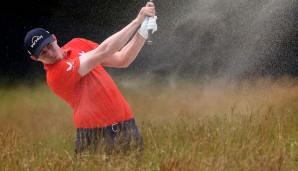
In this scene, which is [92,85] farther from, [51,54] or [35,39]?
[35,39]

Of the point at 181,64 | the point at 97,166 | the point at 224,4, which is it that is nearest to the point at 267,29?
the point at 224,4

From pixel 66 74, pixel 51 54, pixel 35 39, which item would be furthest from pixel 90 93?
pixel 35 39

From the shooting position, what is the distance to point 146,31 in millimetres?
5926

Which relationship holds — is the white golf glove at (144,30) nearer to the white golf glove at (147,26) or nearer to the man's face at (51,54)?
the white golf glove at (147,26)

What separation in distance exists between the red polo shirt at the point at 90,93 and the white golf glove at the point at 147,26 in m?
0.63

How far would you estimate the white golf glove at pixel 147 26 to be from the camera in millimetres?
5777

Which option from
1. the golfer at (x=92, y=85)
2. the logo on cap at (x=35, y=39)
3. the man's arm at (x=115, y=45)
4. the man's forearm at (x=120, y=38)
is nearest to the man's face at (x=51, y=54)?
the golfer at (x=92, y=85)

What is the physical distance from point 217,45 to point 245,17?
2.29 feet

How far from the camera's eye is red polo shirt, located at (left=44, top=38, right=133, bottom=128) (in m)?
6.04

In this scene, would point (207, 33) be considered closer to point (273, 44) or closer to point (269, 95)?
point (273, 44)

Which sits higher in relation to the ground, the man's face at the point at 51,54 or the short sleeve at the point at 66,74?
the man's face at the point at 51,54

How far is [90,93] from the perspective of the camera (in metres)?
6.07

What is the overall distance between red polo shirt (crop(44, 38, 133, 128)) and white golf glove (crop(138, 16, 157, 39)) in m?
0.63

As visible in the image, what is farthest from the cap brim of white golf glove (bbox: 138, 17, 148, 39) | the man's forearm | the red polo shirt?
white golf glove (bbox: 138, 17, 148, 39)
